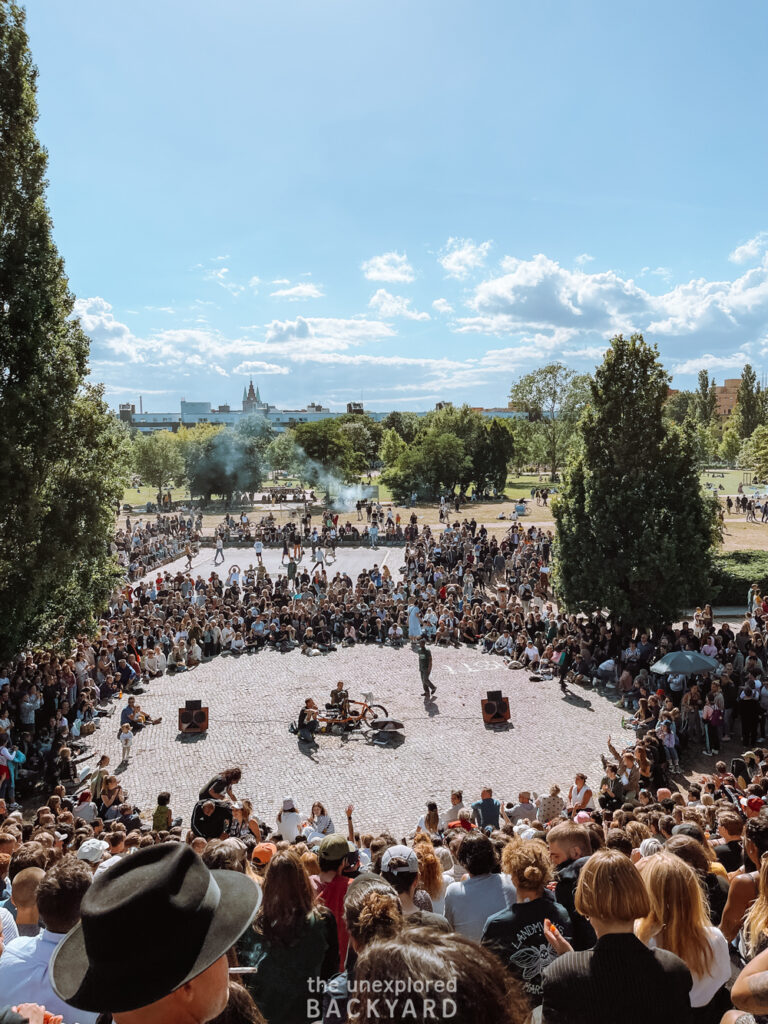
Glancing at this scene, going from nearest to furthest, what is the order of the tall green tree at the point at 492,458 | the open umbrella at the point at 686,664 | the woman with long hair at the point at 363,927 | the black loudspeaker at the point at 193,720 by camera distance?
the woman with long hair at the point at 363,927, the open umbrella at the point at 686,664, the black loudspeaker at the point at 193,720, the tall green tree at the point at 492,458

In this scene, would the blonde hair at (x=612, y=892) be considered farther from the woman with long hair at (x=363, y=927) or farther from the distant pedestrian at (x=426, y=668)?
the distant pedestrian at (x=426, y=668)

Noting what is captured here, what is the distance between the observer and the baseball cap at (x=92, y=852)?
6.42 m

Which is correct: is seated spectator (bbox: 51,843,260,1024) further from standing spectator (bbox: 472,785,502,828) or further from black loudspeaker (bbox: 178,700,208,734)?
black loudspeaker (bbox: 178,700,208,734)

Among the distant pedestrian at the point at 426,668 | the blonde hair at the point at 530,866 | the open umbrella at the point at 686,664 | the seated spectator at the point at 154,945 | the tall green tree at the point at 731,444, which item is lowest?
the distant pedestrian at the point at 426,668

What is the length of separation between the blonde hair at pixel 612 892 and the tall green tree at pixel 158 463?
2850 inches

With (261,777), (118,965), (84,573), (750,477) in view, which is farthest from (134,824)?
(750,477)

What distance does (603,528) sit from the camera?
57.9ft

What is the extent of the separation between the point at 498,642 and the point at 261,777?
9.30 meters

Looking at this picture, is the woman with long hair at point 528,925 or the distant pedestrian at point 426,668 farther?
the distant pedestrian at point 426,668

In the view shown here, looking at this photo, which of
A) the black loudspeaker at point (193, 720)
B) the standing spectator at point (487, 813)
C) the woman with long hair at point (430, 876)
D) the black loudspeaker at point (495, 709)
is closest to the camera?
the woman with long hair at point (430, 876)

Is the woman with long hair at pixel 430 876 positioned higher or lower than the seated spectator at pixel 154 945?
lower

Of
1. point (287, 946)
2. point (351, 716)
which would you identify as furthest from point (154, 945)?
point (351, 716)

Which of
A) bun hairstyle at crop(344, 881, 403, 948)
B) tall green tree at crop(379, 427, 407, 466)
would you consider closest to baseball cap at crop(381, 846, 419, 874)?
bun hairstyle at crop(344, 881, 403, 948)

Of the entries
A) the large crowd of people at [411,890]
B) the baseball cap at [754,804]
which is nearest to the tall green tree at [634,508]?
the large crowd of people at [411,890]
